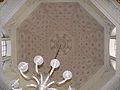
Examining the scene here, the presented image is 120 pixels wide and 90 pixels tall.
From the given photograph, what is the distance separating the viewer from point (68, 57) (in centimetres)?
729

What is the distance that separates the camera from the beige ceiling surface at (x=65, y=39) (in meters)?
6.89

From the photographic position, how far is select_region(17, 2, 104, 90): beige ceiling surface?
689 centimetres

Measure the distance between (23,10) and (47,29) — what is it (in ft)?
A: 3.22

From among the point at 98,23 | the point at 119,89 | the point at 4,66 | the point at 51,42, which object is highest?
the point at 98,23

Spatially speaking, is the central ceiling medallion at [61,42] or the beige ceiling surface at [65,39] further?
the central ceiling medallion at [61,42]

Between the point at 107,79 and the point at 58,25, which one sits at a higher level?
the point at 58,25

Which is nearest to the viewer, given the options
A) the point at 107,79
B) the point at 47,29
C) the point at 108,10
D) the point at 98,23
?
the point at 108,10

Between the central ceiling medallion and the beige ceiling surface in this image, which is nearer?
the beige ceiling surface

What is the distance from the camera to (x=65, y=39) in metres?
7.21

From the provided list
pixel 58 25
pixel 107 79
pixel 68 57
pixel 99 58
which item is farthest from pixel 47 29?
pixel 107 79

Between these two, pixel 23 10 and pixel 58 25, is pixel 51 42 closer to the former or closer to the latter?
pixel 58 25

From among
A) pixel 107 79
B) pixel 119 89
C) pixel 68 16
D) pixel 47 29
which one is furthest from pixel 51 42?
pixel 119 89

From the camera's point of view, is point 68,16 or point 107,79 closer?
point 107,79

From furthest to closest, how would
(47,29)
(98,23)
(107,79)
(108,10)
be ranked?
(47,29) → (98,23) → (107,79) → (108,10)
